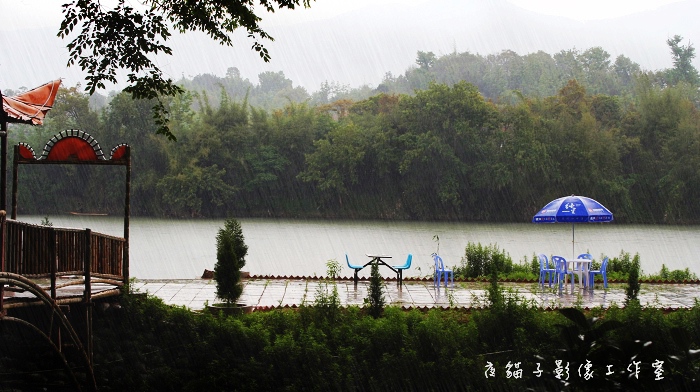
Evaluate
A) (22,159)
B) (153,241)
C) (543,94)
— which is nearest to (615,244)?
(153,241)

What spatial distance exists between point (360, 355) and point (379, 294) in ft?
3.37

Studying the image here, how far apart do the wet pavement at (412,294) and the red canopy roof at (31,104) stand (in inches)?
84.5

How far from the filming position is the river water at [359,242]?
17.5m

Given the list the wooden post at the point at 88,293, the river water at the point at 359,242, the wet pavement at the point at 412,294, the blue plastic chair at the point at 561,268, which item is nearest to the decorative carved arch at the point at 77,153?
the wooden post at the point at 88,293

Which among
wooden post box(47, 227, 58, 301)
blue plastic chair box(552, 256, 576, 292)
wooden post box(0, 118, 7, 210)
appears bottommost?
blue plastic chair box(552, 256, 576, 292)

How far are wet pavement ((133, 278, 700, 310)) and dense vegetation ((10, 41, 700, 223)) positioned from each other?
2119 cm

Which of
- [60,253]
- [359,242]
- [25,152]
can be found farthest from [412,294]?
[359,242]

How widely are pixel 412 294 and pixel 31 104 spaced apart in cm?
485

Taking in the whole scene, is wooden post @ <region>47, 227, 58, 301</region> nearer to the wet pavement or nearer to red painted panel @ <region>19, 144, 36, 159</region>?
the wet pavement

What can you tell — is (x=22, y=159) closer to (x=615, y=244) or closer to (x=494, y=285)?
(x=494, y=285)

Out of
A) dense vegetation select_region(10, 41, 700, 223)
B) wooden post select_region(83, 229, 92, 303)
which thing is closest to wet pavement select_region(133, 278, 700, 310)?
wooden post select_region(83, 229, 92, 303)

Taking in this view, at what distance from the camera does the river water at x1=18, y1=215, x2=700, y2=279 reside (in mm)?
17469

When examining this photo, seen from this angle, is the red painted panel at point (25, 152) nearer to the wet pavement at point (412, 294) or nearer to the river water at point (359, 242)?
the wet pavement at point (412, 294)

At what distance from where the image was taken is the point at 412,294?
383 inches
